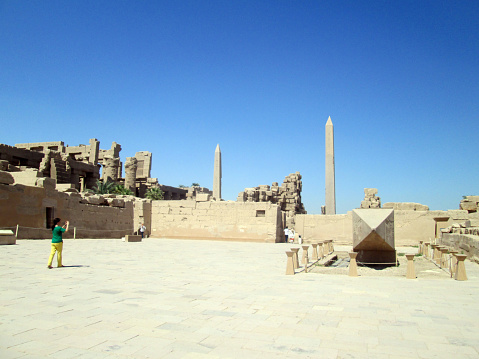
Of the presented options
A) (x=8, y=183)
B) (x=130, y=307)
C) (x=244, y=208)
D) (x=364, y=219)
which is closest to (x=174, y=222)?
(x=244, y=208)

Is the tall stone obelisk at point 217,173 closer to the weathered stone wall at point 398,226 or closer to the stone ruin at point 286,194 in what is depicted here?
the stone ruin at point 286,194

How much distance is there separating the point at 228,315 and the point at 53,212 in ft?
41.8

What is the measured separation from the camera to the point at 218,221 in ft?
68.4

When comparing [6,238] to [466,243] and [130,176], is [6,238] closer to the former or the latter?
[466,243]

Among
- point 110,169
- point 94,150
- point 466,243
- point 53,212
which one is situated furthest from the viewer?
point 94,150

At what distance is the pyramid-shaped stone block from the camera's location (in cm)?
1031

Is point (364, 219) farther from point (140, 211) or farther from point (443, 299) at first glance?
point (140, 211)

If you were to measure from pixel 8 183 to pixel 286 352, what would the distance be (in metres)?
12.8

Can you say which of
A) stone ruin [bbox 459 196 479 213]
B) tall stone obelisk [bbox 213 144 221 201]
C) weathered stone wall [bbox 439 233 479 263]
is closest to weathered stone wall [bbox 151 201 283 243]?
weathered stone wall [bbox 439 233 479 263]

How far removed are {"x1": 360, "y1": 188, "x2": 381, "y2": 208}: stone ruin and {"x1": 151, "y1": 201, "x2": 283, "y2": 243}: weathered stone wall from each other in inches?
262

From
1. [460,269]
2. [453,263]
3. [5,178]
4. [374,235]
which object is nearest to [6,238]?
[5,178]

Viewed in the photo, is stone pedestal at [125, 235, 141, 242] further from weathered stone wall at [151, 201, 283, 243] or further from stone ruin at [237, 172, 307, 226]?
stone ruin at [237, 172, 307, 226]

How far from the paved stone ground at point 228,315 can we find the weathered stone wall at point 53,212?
264 inches

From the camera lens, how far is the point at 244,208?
807 inches
